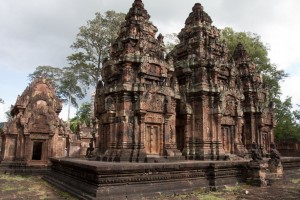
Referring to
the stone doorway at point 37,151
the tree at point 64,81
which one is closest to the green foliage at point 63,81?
the tree at point 64,81

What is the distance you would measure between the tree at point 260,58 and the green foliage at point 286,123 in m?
1.19

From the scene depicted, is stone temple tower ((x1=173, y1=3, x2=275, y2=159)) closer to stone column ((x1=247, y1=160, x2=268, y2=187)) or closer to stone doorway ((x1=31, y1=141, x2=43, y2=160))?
stone column ((x1=247, y1=160, x2=268, y2=187))

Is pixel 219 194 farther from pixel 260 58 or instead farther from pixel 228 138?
pixel 260 58

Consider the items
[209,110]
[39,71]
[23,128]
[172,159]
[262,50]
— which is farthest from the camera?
[39,71]

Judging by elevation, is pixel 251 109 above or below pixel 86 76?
below

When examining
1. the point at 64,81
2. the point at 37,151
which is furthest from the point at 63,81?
the point at 37,151

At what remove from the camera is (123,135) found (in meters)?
10.3

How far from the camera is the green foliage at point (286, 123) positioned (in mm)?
25312

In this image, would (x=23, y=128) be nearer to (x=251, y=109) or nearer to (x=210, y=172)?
(x=210, y=172)

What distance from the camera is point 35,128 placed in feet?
50.9

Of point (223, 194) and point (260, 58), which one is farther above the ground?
point (260, 58)

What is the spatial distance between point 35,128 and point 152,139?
8158mm

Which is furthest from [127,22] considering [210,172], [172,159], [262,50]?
[262,50]

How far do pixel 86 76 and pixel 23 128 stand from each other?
15660mm
